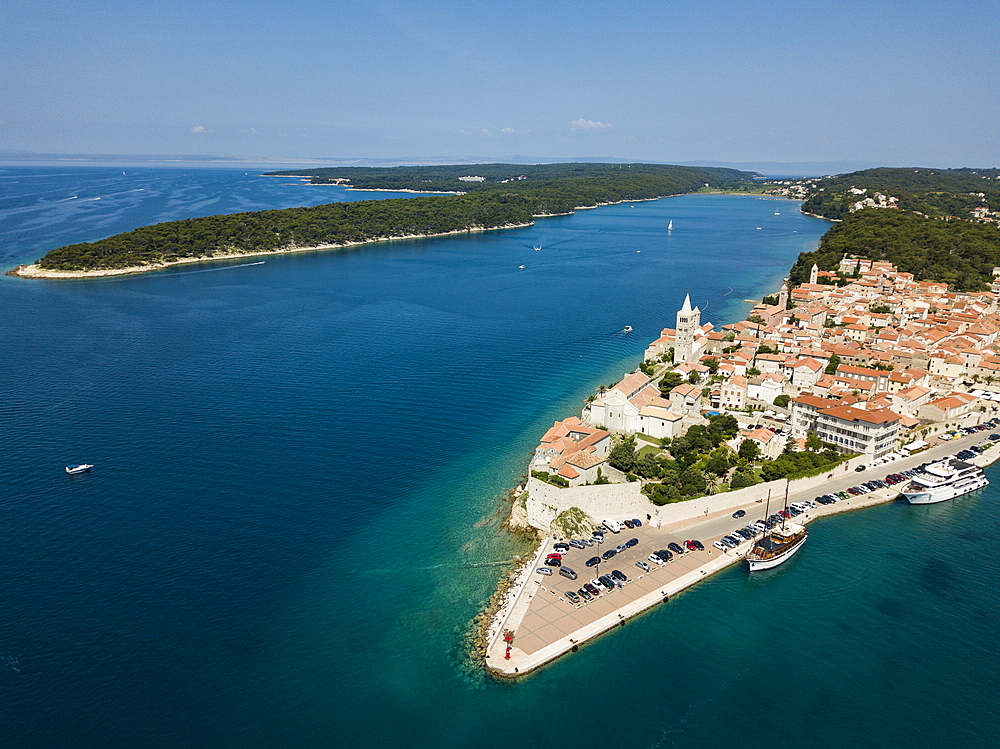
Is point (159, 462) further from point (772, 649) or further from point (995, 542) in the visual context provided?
point (995, 542)

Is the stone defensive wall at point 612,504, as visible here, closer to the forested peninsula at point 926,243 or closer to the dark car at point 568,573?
the dark car at point 568,573

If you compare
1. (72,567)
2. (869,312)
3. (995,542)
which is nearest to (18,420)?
(72,567)

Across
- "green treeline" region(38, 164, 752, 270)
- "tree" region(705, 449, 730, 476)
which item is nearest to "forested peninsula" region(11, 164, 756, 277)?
"green treeline" region(38, 164, 752, 270)

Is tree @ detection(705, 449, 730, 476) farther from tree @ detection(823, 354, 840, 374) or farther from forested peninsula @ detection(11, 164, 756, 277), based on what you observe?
forested peninsula @ detection(11, 164, 756, 277)

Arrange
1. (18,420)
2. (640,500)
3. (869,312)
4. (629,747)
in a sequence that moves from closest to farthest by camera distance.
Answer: (629,747) → (640,500) → (18,420) → (869,312)

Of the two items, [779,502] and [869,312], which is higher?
[869,312]

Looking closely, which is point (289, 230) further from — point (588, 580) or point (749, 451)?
point (588, 580)
